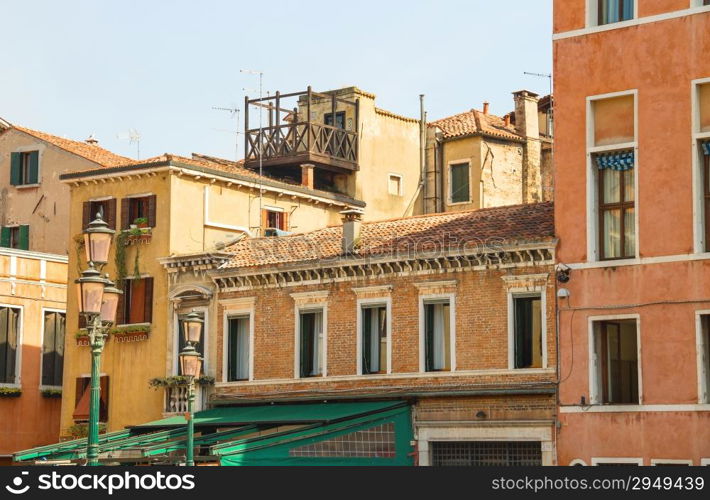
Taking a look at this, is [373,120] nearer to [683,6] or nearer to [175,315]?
[175,315]

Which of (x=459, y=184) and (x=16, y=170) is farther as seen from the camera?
(x=459, y=184)

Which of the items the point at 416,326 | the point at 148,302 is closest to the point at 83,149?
the point at 148,302

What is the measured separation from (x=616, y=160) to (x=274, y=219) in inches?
534

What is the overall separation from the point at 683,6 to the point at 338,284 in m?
10.5

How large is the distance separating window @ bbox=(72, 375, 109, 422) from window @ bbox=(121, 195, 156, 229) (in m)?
4.06

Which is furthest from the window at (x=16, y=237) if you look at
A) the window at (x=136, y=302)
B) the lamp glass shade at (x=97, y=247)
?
the lamp glass shade at (x=97, y=247)

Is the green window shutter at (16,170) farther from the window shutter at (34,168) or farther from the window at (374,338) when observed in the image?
the window at (374,338)

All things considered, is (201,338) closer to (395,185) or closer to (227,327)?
(227,327)

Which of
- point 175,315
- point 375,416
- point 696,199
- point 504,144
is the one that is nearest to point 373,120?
point 504,144

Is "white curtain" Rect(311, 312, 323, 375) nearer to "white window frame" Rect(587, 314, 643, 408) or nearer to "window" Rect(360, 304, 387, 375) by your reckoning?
"window" Rect(360, 304, 387, 375)

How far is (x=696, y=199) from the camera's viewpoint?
3011 centimetres

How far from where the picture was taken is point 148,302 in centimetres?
3981

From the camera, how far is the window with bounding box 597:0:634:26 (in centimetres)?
3156

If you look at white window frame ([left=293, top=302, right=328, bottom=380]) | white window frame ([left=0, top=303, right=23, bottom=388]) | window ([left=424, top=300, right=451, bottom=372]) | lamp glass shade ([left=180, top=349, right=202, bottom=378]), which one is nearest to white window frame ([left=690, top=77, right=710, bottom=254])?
window ([left=424, top=300, right=451, bottom=372])
